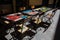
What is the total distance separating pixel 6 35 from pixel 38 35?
147 centimetres

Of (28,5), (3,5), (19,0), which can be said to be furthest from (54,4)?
(3,5)

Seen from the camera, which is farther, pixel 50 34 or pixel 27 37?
pixel 50 34

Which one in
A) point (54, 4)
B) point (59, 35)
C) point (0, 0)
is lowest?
point (59, 35)

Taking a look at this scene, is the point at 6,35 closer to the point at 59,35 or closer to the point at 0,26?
the point at 0,26

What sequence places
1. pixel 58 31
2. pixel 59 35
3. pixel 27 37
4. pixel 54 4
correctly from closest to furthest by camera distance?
1. pixel 27 37
2. pixel 59 35
3. pixel 58 31
4. pixel 54 4

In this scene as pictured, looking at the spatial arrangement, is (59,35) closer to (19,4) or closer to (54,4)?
(19,4)

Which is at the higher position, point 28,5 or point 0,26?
point 28,5

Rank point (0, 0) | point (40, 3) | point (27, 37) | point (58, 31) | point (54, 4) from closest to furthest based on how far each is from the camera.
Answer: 1. point (27, 37)
2. point (58, 31)
3. point (0, 0)
4. point (40, 3)
5. point (54, 4)

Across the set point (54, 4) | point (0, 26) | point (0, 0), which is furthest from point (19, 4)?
point (54, 4)

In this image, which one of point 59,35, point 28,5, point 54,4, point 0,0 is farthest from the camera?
point 54,4

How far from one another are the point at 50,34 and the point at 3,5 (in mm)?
4013

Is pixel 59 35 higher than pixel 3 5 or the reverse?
the reverse

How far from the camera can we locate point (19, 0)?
7129 millimetres

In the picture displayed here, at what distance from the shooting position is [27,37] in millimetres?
3607
